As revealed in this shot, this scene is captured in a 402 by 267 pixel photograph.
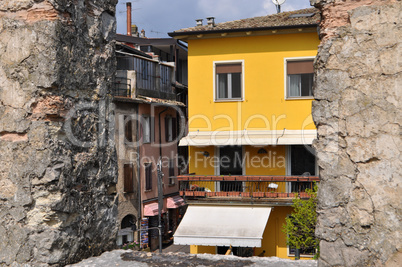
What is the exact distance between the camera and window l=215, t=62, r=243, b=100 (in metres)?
17.6

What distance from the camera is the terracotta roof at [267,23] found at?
658 inches

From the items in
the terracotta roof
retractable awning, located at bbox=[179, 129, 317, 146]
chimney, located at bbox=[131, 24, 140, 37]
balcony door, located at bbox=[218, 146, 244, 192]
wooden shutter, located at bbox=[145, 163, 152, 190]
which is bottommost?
wooden shutter, located at bbox=[145, 163, 152, 190]

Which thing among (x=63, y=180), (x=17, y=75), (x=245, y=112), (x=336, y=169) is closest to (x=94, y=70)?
(x=17, y=75)

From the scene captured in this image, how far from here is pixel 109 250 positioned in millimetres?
4938

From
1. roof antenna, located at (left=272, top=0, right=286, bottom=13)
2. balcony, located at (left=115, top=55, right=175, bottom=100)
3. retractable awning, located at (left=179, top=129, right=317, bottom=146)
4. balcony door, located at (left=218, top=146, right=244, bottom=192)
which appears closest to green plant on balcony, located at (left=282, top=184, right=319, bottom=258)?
retractable awning, located at (left=179, top=129, right=317, bottom=146)

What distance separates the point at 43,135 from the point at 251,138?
13100 mm

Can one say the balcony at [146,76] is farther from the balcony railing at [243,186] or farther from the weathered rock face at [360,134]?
the weathered rock face at [360,134]

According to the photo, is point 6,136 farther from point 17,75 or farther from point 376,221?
point 376,221

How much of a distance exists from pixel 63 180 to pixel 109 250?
1048 mm

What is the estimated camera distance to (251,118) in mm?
17469

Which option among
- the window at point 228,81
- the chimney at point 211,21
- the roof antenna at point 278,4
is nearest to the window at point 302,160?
the window at point 228,81

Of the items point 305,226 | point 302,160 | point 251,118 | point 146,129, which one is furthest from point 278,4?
point 305,226

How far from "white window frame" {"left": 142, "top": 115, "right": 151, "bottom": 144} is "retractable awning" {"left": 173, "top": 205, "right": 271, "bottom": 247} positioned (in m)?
7.80

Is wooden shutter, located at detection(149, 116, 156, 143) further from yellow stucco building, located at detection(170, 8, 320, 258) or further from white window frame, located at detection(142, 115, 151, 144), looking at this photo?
yellow stucco building, located at detection(170, 8, 320, 258)
